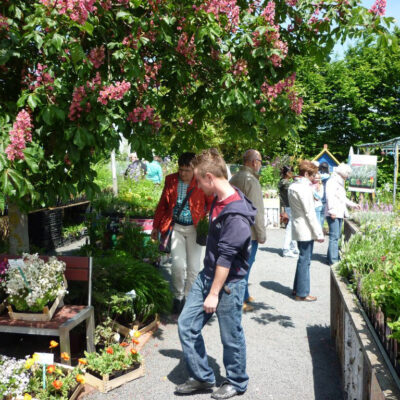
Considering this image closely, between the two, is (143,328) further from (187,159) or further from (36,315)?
(187,159)

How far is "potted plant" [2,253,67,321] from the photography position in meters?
3.73

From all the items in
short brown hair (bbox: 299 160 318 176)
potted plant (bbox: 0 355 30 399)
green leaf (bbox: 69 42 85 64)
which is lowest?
potted plant (bbox: 0 355 30 399)

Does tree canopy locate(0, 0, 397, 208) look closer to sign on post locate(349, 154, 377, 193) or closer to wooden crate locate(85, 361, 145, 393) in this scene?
wooden crate locate(85, 361, 145, 393)

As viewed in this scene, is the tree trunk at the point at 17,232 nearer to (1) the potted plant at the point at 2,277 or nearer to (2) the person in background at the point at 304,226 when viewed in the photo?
(1) the potted plant at the point at 2,277

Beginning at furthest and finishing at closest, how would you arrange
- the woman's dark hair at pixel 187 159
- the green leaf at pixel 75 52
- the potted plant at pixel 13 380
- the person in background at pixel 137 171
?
1. the person in background at pixel 137 171
2. the woman's dark hair at pixel 187 159
3. the potted plant at pixel 13 380
4. the green leaf at pixel 75 52

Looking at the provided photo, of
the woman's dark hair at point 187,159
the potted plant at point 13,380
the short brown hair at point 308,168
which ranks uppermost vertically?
the woman's dark hair at point 187,159

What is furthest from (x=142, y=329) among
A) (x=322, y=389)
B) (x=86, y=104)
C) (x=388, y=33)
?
(x=388, y=33)

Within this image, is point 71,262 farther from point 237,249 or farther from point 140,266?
point 237,249

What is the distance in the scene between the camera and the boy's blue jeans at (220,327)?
132 inches

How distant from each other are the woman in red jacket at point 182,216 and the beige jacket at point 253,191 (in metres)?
0.41

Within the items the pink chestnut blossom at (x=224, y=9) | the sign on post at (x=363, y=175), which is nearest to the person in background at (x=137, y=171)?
the sign on post at (x=363, y=175)

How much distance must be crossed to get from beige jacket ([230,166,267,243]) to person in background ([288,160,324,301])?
34.0 inches

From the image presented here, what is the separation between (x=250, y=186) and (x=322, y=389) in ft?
7.58

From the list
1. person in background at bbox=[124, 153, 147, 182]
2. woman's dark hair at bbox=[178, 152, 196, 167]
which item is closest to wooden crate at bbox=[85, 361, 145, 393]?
woman's dark hair at bbox=[178, 152, 196, 167]
